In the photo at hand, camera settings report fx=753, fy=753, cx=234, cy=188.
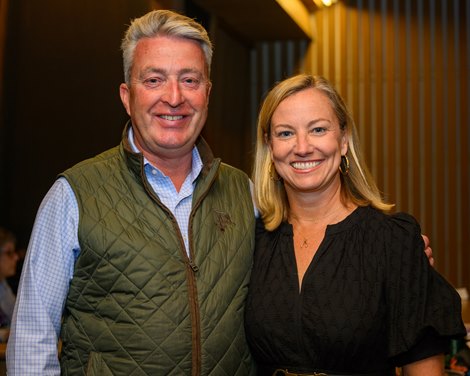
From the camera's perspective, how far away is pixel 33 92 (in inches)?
123

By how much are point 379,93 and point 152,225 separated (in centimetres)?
516

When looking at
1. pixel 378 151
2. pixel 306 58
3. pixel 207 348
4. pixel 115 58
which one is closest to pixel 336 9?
pixel 306 58

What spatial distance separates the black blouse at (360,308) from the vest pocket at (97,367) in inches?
17.8

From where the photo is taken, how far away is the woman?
2.15 meters

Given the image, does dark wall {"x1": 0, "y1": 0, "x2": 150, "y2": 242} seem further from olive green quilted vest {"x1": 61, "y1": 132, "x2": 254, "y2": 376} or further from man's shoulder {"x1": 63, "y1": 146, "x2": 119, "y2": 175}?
olive green quilted vest {"x1": 61, "y1": 132, "x2": 254, "y2": 376}

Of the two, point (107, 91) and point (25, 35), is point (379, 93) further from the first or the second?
point (25, 35)

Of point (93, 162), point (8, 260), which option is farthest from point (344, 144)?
point (8, 260)

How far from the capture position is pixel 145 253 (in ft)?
6.79

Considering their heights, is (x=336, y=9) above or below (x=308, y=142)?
above

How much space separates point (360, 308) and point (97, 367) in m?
0.75

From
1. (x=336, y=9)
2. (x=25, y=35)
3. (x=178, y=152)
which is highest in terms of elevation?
(x=336, y=9)

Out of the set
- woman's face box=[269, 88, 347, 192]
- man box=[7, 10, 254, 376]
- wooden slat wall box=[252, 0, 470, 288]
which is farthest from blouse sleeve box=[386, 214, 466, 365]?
wooden slat wall box=[252, 0, 470, 288]

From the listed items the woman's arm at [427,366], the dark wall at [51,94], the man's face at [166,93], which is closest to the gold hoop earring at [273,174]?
the man's face at [166,93]

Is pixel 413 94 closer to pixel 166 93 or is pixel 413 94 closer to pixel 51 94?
pixel 51 94
